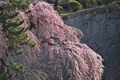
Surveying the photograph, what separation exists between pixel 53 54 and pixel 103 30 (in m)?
6.50

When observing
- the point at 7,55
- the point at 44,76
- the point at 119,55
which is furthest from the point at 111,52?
the point at 7,55

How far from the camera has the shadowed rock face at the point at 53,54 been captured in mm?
8555

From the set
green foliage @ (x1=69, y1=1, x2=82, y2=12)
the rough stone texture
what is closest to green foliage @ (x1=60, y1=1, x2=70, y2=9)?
green foliage @ (x1=69, y1=1, x2=82, y2=12)

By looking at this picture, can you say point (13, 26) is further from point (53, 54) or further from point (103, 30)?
point (103, 30)

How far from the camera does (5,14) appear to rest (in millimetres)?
7738

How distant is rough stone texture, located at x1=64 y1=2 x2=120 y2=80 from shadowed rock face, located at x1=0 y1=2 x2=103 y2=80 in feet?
13.2

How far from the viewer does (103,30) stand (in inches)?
575

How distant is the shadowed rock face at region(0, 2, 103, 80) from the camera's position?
28.1 feet

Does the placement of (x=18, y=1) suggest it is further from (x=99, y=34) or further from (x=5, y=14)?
(x=99, y=34)

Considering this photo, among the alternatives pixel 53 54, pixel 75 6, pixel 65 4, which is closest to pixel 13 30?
pixel 53 54

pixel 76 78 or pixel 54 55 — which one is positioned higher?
pixel 54 55

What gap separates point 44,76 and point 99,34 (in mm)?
6815

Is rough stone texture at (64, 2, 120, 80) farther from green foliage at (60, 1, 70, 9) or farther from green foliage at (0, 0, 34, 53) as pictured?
green foliage at (0, 0, 34, 53)

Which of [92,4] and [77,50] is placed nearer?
[77,50]
